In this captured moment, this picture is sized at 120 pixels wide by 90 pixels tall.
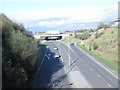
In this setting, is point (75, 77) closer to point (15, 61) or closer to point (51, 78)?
point (51, 78)

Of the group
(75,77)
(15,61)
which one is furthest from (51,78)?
(15,61)

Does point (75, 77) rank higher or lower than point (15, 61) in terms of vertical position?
lower

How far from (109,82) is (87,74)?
3032 mm

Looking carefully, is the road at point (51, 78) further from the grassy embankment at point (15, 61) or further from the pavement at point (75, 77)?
the grassy embankment at point (15, 61)

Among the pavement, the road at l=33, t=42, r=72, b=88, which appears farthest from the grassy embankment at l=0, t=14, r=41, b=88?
the pavement

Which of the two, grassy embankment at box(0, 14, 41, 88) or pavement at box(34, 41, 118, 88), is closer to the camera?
grassy embankment at box(0, 14, 41, 88)

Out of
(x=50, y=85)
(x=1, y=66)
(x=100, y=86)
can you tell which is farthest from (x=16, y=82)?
(x=100, y=86)

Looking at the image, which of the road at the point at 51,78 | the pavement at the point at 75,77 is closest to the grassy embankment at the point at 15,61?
the road at the point at 51,78

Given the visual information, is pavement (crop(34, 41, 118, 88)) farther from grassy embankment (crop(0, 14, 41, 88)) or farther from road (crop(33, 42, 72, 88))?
grassy embankment (crop(0, 14, 41, 88))

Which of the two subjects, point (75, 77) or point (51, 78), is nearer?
point (51, 78)

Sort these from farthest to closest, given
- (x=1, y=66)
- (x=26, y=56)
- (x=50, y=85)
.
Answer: (x=50, y=85) < (x=26, y=56) < (x=1, y=66)

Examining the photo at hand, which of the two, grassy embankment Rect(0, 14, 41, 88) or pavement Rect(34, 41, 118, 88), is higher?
grassy embankment Rect(0, 14, 41, 88)

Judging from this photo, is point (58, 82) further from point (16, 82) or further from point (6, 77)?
point (6, 77)

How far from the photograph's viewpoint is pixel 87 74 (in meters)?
16.3
